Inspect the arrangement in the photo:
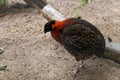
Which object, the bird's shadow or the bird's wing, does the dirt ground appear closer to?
the bird's shadow

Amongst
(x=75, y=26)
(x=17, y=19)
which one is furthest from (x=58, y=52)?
(x=17, y=19)

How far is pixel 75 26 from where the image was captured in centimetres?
360

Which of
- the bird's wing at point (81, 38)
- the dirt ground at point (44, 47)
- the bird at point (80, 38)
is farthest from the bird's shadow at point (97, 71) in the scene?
the bird's wing at point (81, 38)

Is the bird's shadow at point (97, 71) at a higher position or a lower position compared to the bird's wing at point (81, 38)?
lower

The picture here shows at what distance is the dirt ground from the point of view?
147 inches

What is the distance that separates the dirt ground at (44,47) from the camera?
147 inches

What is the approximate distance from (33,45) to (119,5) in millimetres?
1980

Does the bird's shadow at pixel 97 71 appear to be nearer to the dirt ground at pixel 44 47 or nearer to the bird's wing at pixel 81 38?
the dirt ground at pixel 44 47

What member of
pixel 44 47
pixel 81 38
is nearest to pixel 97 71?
pixel 81 38

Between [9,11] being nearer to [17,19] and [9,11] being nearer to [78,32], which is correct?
[17,19]

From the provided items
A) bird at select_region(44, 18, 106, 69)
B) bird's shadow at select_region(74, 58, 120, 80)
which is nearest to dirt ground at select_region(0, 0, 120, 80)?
bird's shadow at select_region(74, 58, 120, 80)

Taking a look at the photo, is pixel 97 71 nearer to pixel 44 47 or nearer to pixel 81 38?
pixel 81 38

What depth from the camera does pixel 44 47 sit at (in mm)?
4285

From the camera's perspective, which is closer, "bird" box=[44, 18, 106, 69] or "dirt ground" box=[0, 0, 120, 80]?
"bird" box=[44, 18, 106, 69]
